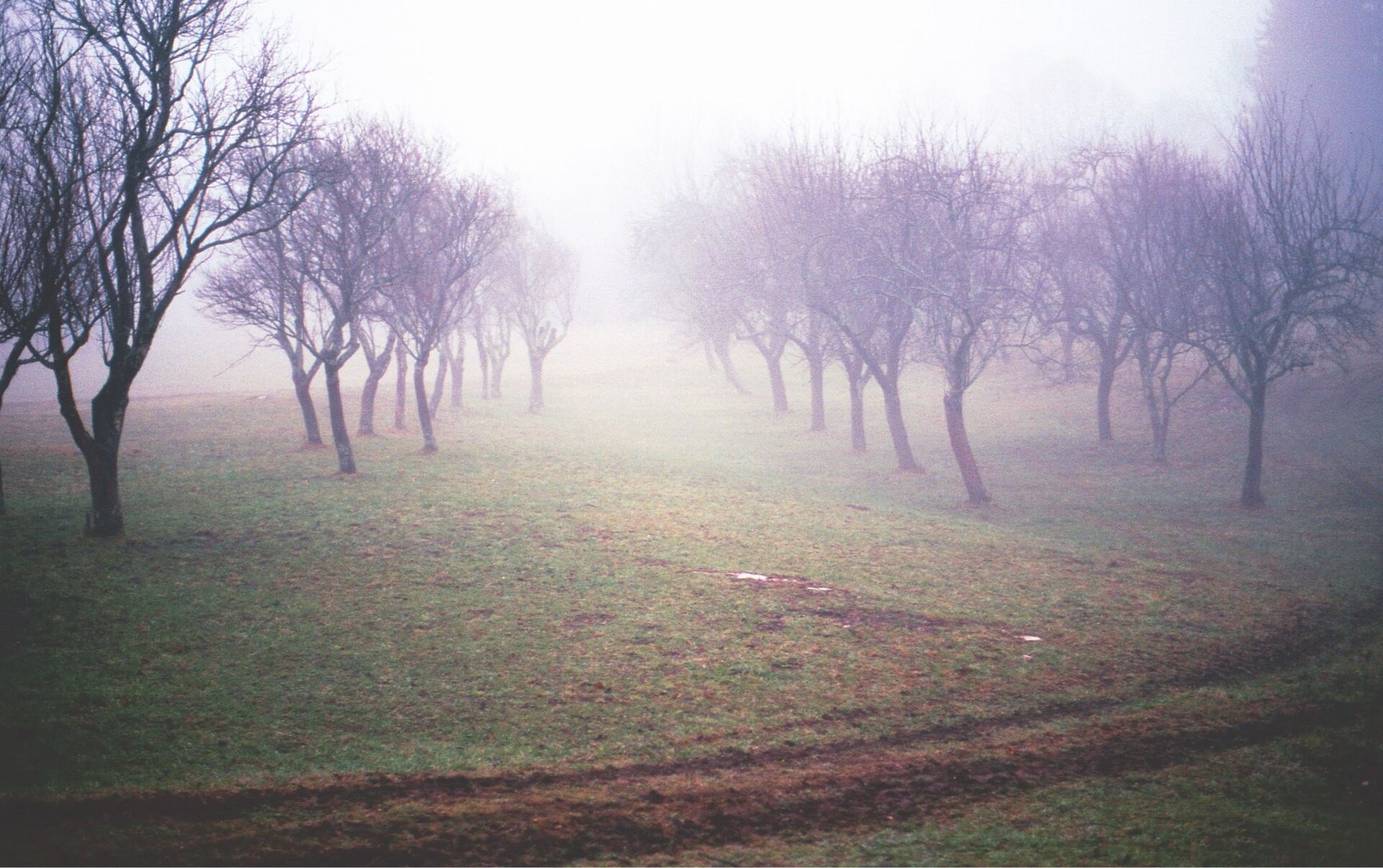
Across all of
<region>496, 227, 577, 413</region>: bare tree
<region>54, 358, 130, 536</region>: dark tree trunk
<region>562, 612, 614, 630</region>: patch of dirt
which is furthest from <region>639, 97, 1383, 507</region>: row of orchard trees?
<region>54, 358, 130, 536</region>: dark tree trunk

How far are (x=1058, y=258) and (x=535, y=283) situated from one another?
2622cm

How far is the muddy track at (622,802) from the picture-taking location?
5.34 metres

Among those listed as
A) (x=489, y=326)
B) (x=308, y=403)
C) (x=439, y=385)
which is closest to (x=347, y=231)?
(x=308, y=403)

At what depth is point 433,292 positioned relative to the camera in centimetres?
2348

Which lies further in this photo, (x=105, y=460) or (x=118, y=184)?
(x=118, y=184)

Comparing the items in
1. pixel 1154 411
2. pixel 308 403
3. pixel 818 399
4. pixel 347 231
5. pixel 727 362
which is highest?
pixel 347 231

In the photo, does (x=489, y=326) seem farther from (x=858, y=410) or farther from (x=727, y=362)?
(x=858, y=410)

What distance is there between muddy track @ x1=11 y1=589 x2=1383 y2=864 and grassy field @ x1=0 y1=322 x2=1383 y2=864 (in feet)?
0.10

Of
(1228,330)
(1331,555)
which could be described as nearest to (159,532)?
(1331,555)

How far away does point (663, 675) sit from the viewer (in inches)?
344

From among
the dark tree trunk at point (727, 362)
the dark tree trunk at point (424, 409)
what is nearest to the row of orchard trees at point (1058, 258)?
the dark tree trunk at point (727, 362)

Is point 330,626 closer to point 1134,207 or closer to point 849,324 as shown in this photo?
point 849,324

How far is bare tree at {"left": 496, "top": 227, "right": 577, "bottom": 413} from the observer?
39281 mm

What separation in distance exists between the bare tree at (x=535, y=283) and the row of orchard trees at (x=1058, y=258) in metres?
12.2
